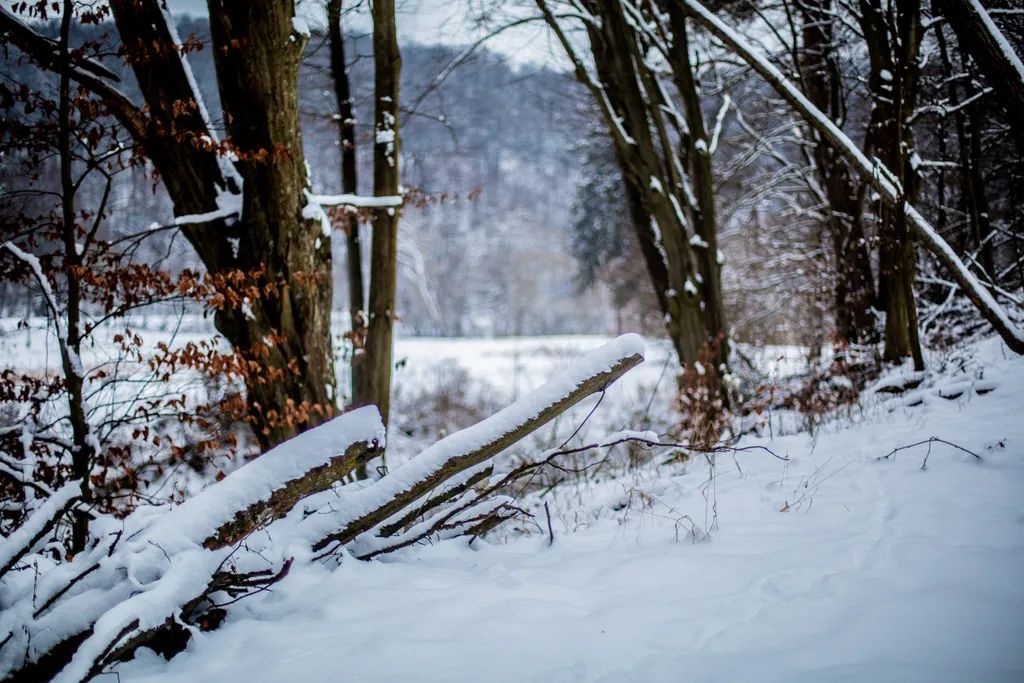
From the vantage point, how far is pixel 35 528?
6.09 feet

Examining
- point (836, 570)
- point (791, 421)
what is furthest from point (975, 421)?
point (791, 421)

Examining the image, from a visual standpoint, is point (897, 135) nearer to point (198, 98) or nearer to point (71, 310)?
point (198, 98)

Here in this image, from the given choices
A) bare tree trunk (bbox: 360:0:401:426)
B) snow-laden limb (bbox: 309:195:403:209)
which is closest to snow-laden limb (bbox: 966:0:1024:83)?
snow-laden limb (bbox: 309:195:403:209)

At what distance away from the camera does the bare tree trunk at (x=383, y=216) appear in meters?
5.08

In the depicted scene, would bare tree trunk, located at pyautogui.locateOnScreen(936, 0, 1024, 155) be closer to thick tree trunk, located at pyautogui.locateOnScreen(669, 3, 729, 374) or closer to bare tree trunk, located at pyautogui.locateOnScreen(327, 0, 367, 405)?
thick tree trunk, located at pyautogui.locateOnScreen(669, 3, 729, 374)

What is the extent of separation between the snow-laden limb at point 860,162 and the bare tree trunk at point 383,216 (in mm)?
2860

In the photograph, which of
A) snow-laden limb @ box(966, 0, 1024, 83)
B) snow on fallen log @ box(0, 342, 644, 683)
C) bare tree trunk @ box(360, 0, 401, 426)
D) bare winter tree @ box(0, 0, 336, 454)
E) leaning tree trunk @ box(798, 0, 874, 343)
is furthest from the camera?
leaning tree trunk @ box(798, 0, 874, 343)

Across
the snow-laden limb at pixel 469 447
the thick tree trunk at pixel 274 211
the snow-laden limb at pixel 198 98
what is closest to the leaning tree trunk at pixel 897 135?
the snow-laden limb at pixel 469 447

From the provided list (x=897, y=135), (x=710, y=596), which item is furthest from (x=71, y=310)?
(x=897, y=135)

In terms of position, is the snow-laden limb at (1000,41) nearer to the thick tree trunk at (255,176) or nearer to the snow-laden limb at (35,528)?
the thick tree trunk at (255,176)

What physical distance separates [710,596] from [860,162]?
3.45m

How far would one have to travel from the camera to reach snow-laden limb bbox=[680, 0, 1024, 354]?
3.63m

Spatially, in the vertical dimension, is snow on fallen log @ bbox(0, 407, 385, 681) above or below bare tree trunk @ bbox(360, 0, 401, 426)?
below

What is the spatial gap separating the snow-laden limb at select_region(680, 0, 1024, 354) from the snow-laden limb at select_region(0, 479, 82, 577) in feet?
14.7
